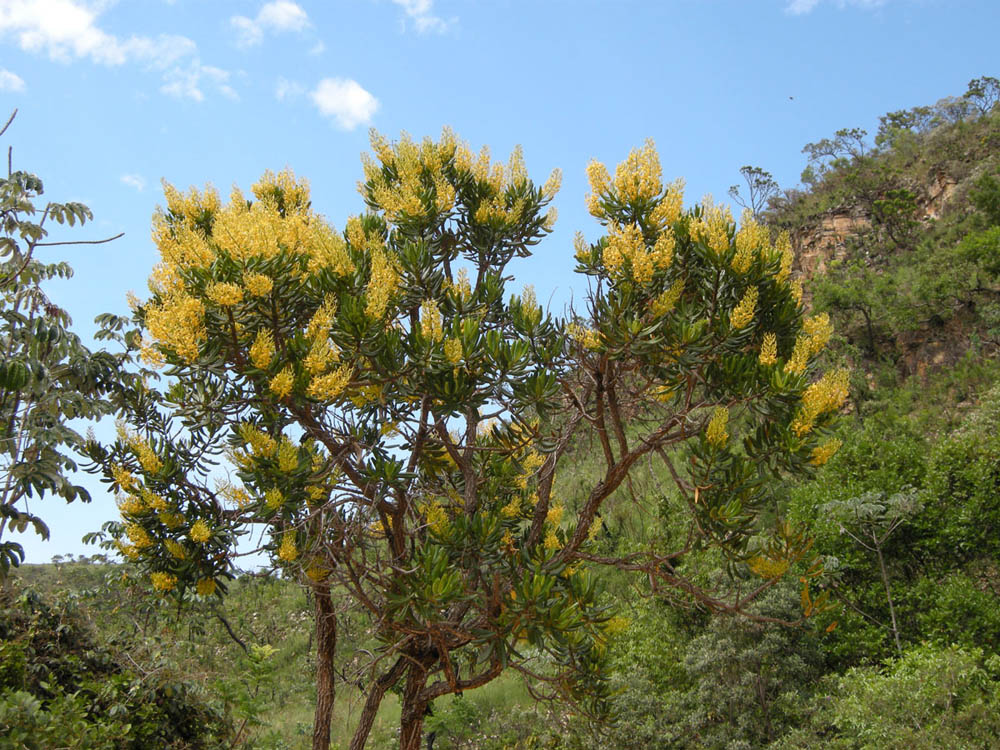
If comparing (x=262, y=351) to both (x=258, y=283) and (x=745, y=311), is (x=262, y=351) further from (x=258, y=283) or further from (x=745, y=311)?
(x=745, y=311)

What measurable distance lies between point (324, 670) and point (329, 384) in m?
2.42

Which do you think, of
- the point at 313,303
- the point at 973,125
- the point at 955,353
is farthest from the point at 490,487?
the point at 973,125

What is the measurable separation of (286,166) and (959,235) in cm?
2308

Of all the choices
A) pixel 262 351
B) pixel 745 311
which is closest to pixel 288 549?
pixel 262 351

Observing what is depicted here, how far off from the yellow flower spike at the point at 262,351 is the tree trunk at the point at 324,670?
182 cm

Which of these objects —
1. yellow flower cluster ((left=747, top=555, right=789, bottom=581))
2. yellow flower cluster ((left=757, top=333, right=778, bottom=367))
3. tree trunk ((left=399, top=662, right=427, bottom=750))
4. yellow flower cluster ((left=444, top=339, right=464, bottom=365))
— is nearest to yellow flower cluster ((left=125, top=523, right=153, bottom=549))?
tree trunk ((left=399, top=662, right=427, bottom=750))

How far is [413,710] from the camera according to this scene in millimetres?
4918

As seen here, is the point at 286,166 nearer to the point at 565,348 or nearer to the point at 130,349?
the point at 130,349

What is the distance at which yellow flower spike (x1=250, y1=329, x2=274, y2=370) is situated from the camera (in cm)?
371

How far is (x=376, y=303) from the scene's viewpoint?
3.81 m

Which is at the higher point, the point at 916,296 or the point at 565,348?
the point at 916,296

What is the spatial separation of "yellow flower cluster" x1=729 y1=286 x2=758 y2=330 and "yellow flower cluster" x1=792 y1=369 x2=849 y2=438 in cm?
46

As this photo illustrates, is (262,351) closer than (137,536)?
Yes

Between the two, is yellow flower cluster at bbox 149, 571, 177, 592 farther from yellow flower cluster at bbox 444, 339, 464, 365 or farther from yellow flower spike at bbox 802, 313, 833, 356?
yellow flower spike at bbox 802, 313, 833, 356
